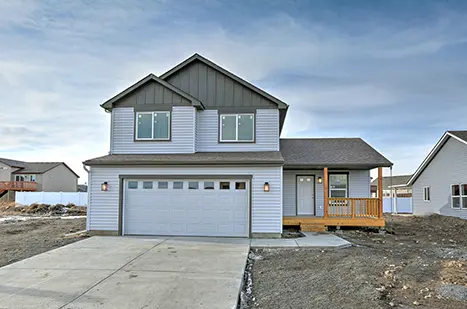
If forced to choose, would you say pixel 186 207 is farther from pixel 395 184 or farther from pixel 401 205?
pixel 395 184

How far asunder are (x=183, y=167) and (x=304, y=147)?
22.0ft

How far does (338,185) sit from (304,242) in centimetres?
617

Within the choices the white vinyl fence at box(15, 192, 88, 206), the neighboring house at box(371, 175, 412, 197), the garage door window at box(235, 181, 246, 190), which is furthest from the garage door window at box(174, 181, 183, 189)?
the neighboring house at box(371, 175, 412, 197)

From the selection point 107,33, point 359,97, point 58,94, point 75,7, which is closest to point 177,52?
point 107,33

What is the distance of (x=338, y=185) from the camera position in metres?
16.4

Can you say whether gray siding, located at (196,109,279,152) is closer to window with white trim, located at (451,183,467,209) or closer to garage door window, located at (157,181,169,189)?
garage door window, located at (157,181,169,189)

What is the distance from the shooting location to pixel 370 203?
48.5 ft

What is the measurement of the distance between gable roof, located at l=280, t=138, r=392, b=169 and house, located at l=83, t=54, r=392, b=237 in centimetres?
4

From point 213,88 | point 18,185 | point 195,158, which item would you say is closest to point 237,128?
point 213,88

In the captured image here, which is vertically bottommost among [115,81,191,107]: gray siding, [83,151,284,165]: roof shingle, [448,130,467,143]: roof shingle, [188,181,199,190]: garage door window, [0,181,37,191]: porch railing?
[0,181,37,191]: porch railing

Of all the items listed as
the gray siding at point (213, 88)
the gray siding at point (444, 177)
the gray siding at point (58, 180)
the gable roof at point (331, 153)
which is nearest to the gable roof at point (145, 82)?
the gray siding at point (213, 88)

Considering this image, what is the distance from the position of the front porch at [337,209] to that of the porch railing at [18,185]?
3734 cm

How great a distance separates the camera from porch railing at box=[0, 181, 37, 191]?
4000 cm

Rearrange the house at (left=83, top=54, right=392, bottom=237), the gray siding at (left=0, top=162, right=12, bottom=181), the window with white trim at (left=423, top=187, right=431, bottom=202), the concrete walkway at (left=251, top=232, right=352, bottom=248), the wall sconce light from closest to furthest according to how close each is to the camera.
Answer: the concrete walkway at (left=251, top=232, right=352, bottom=248) < the house at (left=83, top=54, right=392, bottom=237) < the wall sconce light < the window with white trim at (left=423, top=187, right=431, bottom=202) < the gray siding at (left=0, top=162, right=12, bottom=181)
